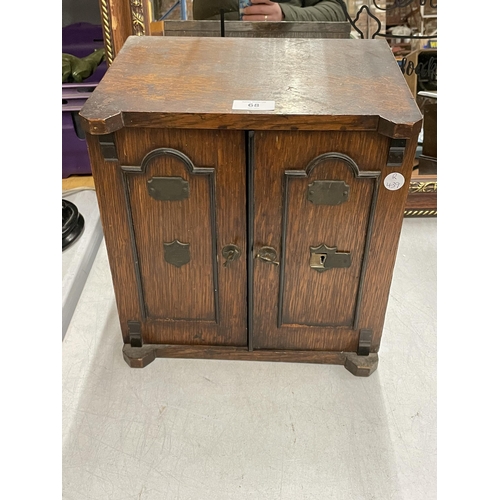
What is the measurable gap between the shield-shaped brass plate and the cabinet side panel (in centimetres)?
9

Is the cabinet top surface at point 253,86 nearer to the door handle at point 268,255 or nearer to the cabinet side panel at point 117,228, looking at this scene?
the cabinet side panel at point 117,228

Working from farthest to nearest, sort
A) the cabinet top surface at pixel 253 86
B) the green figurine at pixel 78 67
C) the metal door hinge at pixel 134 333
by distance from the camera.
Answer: the green figurine at pixel 78 67 < the metal door hinge at pixel 134 333 < the cabinet top surface at pixel 253 86

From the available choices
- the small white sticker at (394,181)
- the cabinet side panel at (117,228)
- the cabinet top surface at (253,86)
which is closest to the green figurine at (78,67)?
the cabinet top surface at (253,86)

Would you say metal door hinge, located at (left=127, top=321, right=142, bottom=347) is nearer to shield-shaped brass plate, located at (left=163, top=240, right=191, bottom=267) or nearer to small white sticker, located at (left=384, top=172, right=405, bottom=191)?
shield-shaped brass plate, located at (left=163, top=240, right=191, bottom=267)

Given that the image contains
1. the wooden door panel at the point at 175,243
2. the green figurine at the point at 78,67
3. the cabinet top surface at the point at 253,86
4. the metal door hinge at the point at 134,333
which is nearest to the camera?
the cabinet top surface at the point at 253,86

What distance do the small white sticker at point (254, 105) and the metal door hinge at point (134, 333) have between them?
0.63 m

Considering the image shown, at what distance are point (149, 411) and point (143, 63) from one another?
2.76ft

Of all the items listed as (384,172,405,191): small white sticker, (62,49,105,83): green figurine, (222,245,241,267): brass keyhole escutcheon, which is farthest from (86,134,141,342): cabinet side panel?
(62,49,105,83): green figurine

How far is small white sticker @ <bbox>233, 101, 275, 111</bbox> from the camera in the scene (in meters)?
0.97

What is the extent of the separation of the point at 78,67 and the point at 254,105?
46.9 inches

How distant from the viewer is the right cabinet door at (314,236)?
101cm

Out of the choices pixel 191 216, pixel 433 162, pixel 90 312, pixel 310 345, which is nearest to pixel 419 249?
pixel 433 162

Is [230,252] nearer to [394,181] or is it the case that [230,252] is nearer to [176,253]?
[176,253]

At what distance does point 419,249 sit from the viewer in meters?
1.79
